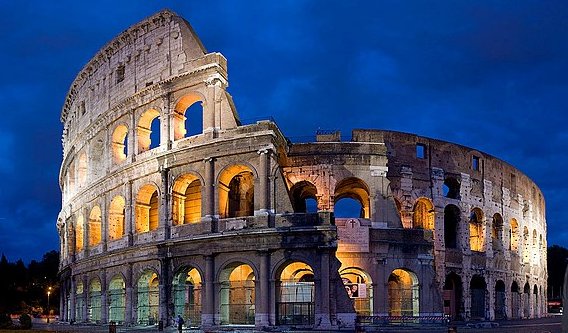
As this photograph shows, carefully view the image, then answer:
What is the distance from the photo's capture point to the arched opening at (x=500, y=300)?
37.8m

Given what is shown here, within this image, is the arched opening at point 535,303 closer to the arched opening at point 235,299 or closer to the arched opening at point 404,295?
the arched opening at point 404,295

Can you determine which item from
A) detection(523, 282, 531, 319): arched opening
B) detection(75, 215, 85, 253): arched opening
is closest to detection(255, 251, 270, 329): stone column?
detection(75, 215, 85, 253): arched opening

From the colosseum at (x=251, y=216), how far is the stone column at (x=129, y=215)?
68mm

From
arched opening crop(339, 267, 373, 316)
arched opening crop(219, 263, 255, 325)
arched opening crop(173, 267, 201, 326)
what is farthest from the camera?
arched opening crop(339, 267, 373, 316)

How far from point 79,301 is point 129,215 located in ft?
28.5

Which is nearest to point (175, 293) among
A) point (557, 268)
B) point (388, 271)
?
point (388, 271)

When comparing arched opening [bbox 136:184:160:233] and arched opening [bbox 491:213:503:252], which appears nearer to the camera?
arched opening [bbox 136:184:160:233]

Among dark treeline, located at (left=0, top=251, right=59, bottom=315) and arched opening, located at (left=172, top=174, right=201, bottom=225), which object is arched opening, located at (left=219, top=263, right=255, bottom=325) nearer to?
arched opening, located at (left=172, top=174, right=201, bottom=225)

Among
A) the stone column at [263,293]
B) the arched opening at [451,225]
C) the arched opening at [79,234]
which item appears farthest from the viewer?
the arched opening at [79,234]

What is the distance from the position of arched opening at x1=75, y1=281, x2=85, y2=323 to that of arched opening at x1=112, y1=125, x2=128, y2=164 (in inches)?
311

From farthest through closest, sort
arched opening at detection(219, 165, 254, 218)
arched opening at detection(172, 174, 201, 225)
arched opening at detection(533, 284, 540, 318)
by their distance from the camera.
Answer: arched opening at detection(533, 284, 540, 318) < arched opening at detection(219, 165, 254, 218) < arched opening at detection(172, 174, 201, 225)

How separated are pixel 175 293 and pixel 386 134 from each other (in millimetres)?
12488

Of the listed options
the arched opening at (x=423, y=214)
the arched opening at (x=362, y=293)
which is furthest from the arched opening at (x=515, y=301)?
the arched opening at (x=362, y=293)

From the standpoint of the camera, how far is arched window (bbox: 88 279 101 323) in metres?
35.7
